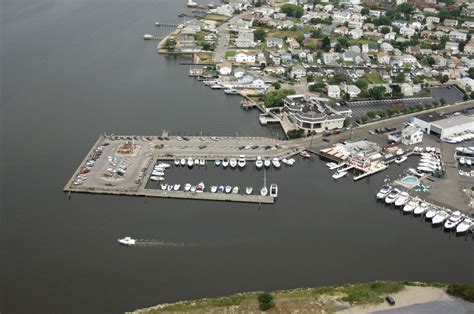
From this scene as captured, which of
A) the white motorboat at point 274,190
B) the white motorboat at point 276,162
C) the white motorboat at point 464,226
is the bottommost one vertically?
the white motorboat at point 464,226

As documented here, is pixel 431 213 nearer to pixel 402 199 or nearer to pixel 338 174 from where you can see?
pixel 402 199

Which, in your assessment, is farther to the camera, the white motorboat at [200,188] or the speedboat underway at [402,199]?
the white motorboat at [200,188]

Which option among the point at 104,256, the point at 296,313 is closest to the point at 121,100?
the point at 104,256

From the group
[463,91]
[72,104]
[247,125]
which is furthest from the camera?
[463,91]

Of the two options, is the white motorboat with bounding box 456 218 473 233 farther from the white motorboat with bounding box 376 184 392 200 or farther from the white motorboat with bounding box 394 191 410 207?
the white motorboat with bounding box 376 184 392 200

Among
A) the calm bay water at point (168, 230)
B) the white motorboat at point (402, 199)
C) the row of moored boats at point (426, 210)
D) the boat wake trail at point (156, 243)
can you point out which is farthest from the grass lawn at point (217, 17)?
the boat wake trail at point (156, 243)

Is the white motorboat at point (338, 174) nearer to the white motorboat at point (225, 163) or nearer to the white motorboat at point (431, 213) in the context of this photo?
the white motorboat at point (431, 213)

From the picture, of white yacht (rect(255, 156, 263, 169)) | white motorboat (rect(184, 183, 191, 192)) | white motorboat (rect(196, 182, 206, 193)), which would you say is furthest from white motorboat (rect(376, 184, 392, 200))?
white motorboat (rect(184, 183, 191, 192))

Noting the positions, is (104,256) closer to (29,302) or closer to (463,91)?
(29,302)
